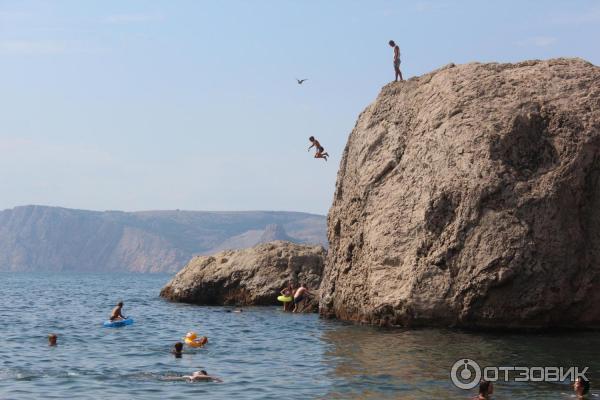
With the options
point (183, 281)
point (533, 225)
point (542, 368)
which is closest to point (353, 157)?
point (533, 225)

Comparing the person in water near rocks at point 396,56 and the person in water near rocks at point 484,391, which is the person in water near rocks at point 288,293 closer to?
Result: the person in water near rocks at point 396,56

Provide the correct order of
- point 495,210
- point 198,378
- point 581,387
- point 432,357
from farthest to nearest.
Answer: point 495,210
point 432,357
point 198,378
point 581,387

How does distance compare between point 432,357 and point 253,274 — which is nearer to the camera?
point 432,357

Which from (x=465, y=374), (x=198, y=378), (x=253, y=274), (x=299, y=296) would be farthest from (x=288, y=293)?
(x=465, y=374)

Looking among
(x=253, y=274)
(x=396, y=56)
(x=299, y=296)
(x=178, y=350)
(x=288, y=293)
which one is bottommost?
(x=178, y=350)

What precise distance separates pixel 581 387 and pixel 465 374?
3.49 m

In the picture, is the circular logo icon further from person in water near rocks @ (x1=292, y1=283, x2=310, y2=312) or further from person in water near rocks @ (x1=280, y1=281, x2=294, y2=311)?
person in water near rocks @ (x1=280, y1=281, x2=294, y2=311)

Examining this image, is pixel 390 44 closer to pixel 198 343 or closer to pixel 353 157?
pixel 353 157

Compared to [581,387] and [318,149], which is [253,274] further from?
[581,387]

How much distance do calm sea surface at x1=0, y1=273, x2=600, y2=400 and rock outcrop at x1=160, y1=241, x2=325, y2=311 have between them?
7804 millimetres

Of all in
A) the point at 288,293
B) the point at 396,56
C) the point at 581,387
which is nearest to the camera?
the point at 581,387

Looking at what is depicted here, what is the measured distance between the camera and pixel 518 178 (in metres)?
28.8

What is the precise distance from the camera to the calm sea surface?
20.6m

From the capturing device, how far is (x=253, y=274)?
45.8m
